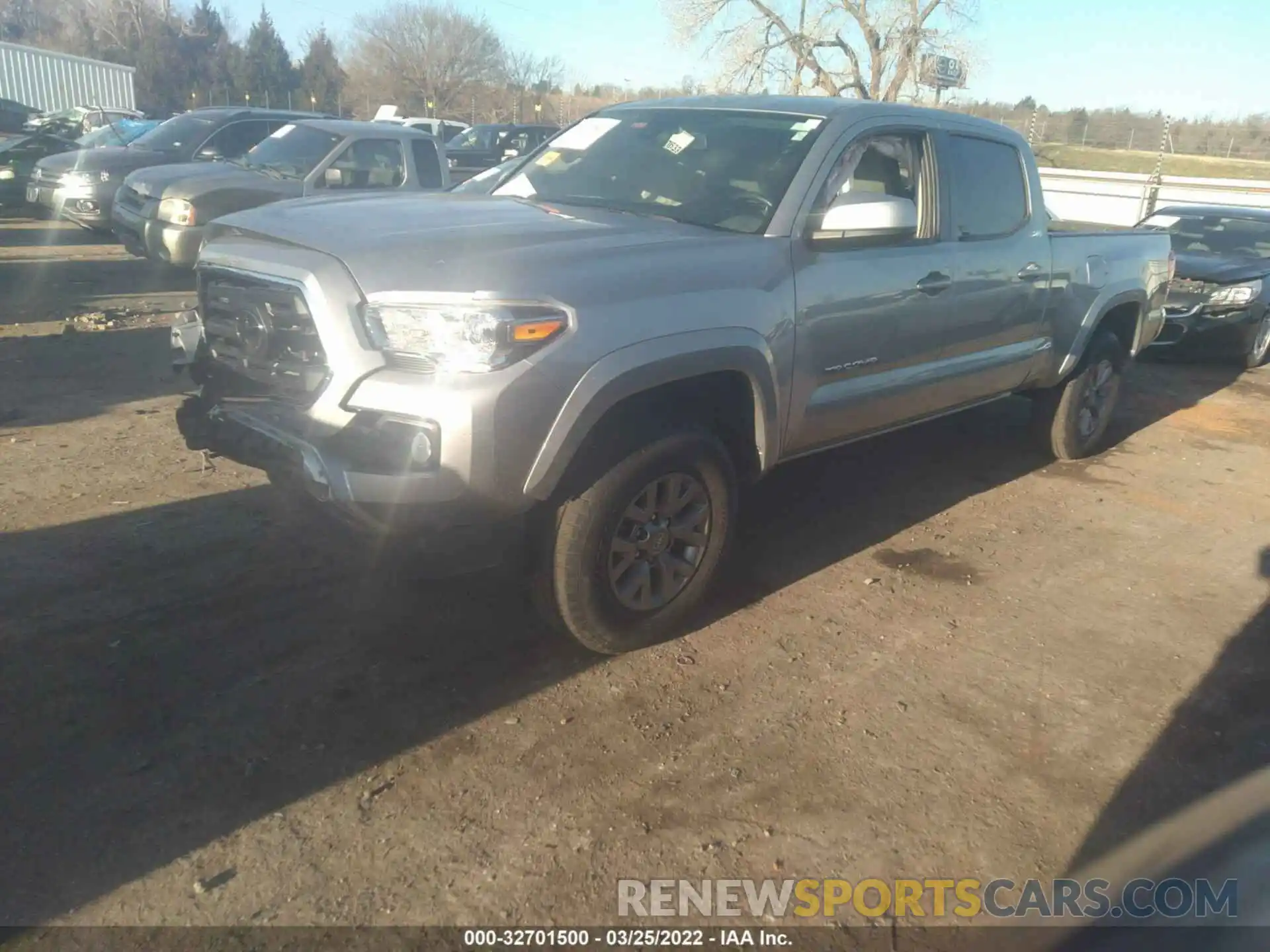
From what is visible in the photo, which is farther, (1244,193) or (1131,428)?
(1244,193)

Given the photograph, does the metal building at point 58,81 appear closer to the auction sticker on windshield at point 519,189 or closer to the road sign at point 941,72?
the road sign at point 941,72

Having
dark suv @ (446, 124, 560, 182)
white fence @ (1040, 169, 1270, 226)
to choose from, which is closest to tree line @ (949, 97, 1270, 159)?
white fence @ (1040, 169, 1270, 226)

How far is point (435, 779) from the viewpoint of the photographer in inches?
118

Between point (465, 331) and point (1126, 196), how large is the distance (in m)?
23.8

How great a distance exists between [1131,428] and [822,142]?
4.64m

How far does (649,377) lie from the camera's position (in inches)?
130

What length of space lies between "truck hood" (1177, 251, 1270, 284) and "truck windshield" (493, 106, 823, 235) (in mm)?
7123

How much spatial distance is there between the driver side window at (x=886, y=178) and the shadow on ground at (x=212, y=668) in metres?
1.55

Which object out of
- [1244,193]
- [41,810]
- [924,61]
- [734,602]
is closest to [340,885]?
[41,810]

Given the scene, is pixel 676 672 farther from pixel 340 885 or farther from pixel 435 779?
pixel 340 885

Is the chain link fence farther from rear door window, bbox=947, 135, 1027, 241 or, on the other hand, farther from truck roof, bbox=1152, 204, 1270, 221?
rear door window, bbox=947, 135, 1027, 241

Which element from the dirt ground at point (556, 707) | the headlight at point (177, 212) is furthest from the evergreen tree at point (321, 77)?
the dirt ground at point (556, 707)

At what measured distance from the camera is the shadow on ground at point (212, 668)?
9.02ft

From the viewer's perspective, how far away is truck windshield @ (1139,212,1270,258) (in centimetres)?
1056
